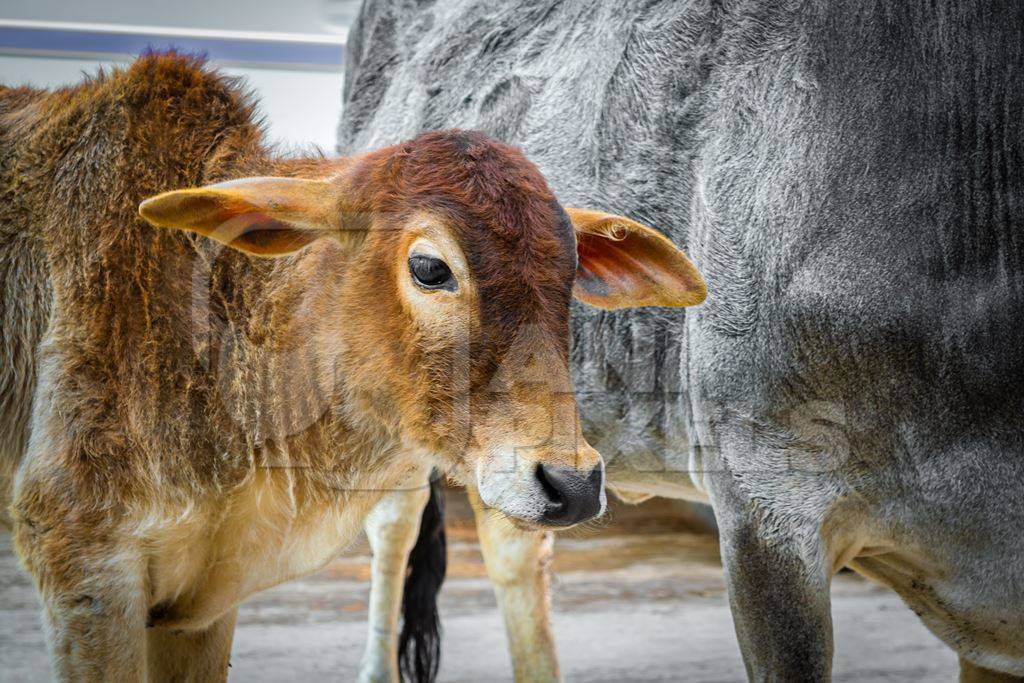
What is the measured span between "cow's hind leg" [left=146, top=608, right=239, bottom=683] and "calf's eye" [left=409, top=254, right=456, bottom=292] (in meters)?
0.90

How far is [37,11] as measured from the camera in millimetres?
2816

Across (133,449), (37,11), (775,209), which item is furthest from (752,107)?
(37,11)

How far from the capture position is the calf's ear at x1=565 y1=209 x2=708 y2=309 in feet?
6.59

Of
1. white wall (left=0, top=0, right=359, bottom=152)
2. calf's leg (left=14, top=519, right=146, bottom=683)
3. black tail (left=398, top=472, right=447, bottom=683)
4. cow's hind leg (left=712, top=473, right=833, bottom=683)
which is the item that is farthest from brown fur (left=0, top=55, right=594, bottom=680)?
black tail (left=398, top=472, right=447, bottom=683)

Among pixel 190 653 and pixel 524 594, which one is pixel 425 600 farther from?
pixel 190 653

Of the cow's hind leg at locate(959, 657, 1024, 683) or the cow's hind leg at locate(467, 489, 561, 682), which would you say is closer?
the cow's hind leg at locate(959, 657, 1024, 683)

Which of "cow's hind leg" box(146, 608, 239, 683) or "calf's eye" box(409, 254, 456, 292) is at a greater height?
"calf's eye" box(409, 254, 456, 292)

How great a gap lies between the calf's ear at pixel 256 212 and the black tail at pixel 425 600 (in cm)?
158

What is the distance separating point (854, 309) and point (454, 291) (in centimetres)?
76

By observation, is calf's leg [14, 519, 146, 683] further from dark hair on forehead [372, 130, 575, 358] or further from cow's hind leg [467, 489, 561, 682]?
cow's hind leg [467, 489, 561, 682]

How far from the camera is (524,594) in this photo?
10.7 feet

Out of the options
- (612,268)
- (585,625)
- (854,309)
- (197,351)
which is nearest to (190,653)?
(197,351)

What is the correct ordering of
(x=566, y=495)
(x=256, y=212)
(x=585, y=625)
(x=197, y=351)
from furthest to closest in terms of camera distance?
(x=585, y=625) → (x=197, y=351) → (x=256, y=212) → (x=566, y=495)

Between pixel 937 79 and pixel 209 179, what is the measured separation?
4.43 ft
